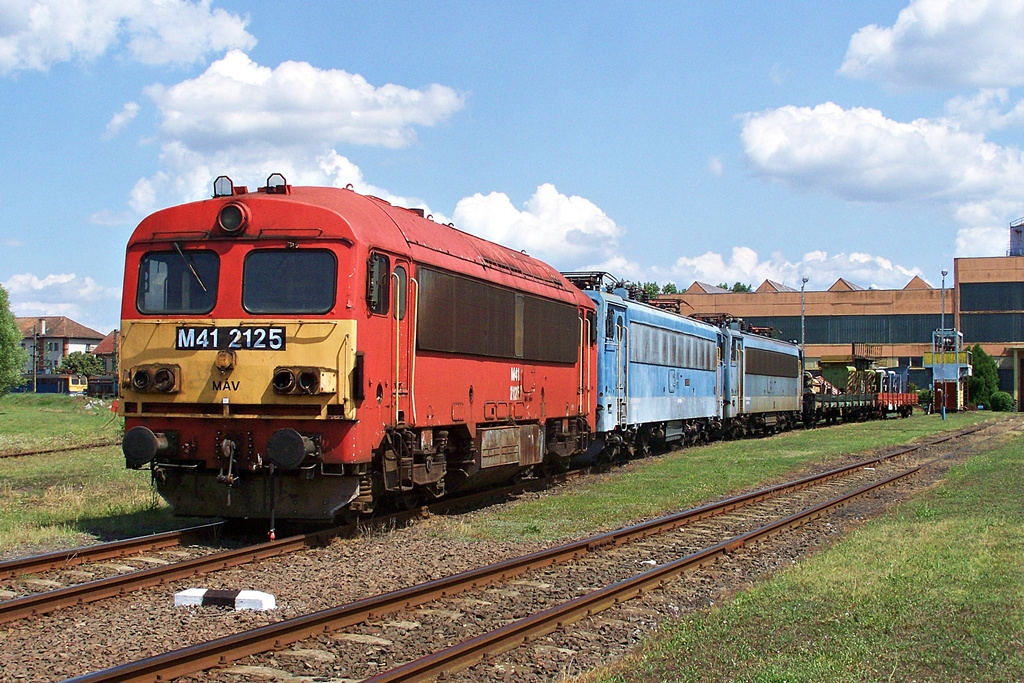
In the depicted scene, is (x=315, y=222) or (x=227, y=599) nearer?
(x=227, y=599)

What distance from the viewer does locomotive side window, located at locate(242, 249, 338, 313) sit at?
10852mm

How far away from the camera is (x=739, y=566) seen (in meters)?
10.8

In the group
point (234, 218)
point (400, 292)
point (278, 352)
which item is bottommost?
point (278, 352)

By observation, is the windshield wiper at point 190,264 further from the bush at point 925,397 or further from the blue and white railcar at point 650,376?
the bush at point 925,397

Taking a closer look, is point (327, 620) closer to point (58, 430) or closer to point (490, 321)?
point (490, 321)

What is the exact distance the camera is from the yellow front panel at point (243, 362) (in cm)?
1064

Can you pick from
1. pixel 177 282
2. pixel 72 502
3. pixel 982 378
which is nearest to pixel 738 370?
pixel 72 502

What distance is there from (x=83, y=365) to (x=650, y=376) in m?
102

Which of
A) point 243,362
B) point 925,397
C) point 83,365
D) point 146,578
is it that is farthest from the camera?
point 83,365

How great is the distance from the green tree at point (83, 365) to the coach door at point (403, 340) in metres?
106

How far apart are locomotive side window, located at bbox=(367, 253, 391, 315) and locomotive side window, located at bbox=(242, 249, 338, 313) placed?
0.39 metres

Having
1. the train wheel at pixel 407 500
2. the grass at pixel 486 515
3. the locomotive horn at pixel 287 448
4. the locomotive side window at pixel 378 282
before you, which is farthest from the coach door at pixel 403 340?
the train wheel at pixel 407 500

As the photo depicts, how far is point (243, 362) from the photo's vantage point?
10867 millimetres

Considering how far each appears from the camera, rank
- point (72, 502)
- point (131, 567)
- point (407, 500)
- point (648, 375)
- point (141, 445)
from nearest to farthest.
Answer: point (131, 567), point (141, 445), point (407, 500), point (72, 502), point (648, 375)
